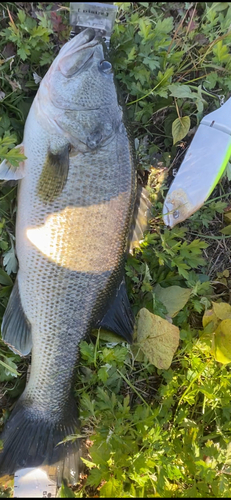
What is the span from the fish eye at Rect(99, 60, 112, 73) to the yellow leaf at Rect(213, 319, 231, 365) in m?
1.76

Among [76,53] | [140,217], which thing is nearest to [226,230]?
[140,217]

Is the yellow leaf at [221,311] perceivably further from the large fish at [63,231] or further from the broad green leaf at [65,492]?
the broad green leaf at [65,492]

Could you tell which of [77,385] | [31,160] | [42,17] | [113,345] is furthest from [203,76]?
[77,385]

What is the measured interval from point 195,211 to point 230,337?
0.89m

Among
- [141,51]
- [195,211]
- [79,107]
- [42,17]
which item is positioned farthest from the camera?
[195,211]

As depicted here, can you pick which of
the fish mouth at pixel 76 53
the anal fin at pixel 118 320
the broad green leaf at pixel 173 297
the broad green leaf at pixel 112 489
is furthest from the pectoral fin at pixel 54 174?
the broad green leaf at pixel 112 489

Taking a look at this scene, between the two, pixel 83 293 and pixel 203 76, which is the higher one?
pixel 203 76

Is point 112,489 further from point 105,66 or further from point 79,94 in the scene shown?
point 105,66

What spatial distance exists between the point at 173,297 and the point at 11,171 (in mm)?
1337

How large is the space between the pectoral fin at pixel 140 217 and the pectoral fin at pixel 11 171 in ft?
2.43

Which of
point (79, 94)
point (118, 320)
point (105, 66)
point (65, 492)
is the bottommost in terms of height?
point (65, 492)

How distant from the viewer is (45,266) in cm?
219

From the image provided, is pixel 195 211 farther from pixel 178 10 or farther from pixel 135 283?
pixel 178 10

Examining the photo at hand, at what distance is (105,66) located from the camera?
7.23 ft
